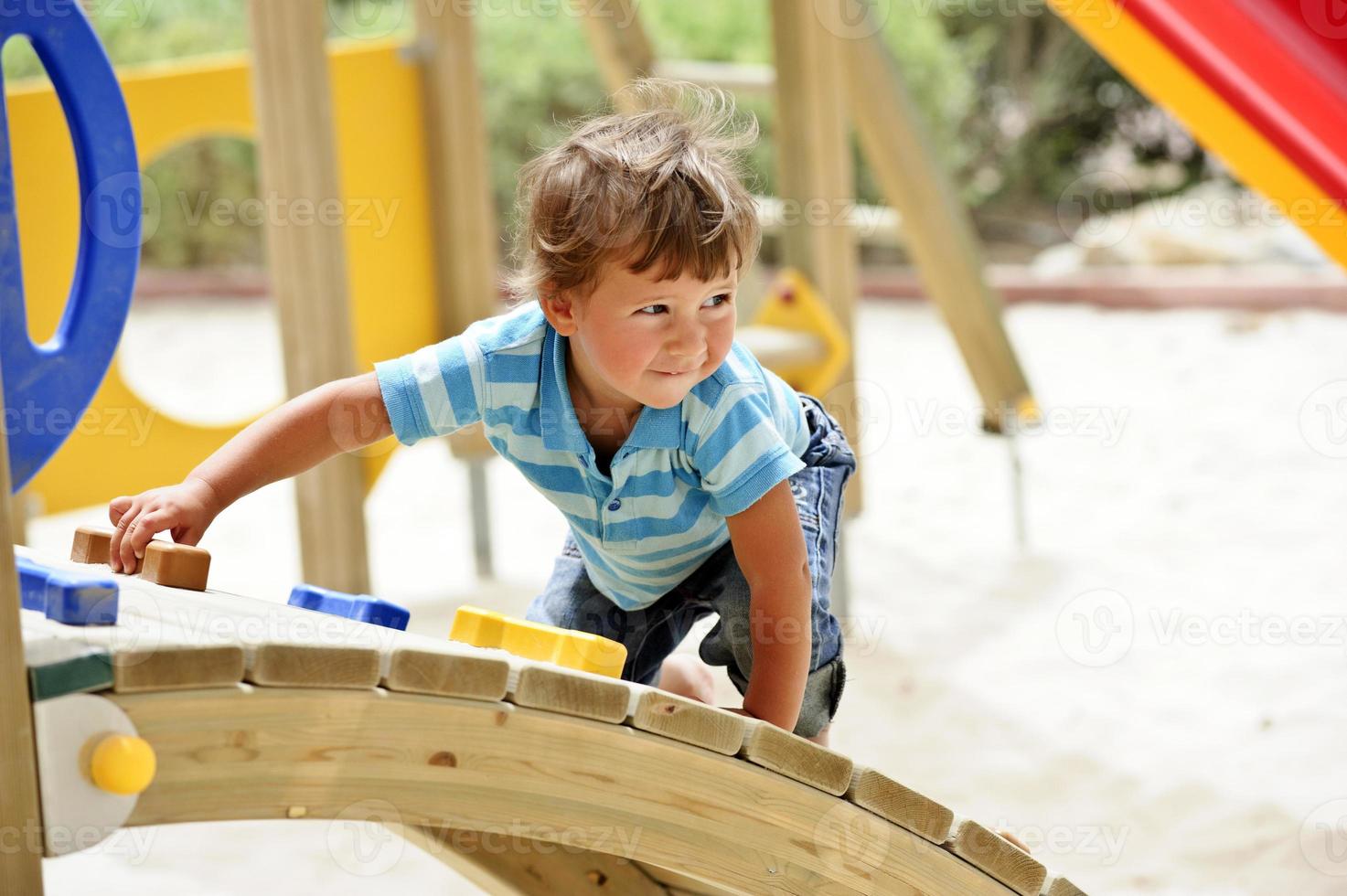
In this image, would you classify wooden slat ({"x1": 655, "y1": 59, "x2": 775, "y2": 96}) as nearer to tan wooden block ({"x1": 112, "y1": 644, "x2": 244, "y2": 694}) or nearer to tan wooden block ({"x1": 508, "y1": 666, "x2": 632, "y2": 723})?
tan wooden block ({"x1": 508, "y1": 666, "x2": 632, "y2": 723})

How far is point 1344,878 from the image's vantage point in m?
1.92

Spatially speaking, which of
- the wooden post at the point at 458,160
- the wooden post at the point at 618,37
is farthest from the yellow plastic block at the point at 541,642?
the wooden post at the point at 618,37

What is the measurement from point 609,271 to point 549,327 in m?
0.18

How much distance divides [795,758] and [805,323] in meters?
1.76

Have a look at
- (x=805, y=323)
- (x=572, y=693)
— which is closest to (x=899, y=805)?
(x=572, y=693)

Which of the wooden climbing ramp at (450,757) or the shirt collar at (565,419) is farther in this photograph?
the shirt collar at (565,419)

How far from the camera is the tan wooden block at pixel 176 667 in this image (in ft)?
3.07

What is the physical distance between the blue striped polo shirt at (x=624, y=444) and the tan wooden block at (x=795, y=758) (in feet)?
0.79

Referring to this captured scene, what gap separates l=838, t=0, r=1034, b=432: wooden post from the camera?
316 centimetres

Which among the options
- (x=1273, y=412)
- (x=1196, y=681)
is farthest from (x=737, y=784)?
(x=1273, y=412)

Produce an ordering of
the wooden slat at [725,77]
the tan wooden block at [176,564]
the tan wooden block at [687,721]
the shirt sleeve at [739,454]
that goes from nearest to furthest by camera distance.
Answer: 1. the tan wooden block at [687,721]
2. the tan wooden block at [176,564]
3. the shirt sleeve at [739,454]
4. the wooden slat at [725,77]

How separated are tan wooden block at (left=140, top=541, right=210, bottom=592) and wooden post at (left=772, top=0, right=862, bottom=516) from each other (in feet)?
6.09

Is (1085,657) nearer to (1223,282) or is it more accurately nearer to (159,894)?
(159,894)

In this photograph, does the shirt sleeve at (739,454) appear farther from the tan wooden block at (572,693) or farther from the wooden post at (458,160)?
the wooden post at (458,160)
